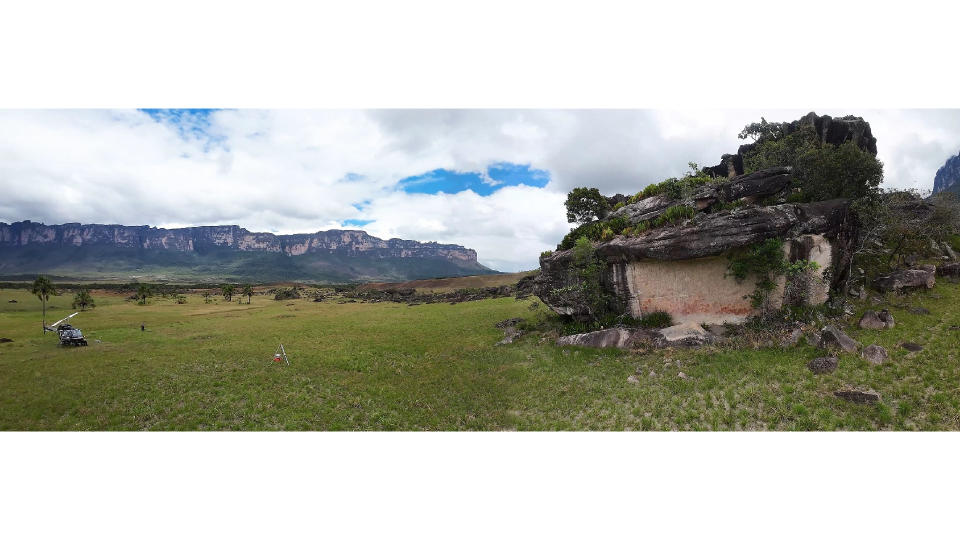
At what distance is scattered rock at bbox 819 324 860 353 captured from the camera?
13.4m

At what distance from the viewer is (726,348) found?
15828 millimetres

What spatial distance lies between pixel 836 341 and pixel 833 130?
31.2 m

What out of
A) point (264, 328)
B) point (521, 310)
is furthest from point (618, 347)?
point (264, 328)

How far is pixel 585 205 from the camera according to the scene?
3055 centimetres

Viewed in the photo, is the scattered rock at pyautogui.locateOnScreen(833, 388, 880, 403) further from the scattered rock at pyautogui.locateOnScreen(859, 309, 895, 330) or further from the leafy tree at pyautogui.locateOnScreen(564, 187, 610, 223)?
the leafy tree at pyautogui.locateOnScreen(564, 187, 610, 223)

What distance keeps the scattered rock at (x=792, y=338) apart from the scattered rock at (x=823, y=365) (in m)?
2.11

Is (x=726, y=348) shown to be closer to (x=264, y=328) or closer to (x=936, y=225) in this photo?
(x=936, y=225)

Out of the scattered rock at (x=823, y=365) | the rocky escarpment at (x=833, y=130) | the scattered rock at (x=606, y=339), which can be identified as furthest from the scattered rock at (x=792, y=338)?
the rocky escarpment at (x=833, y=130)

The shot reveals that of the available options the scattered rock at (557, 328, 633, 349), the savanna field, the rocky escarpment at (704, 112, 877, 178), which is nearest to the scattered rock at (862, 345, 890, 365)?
the savanna field

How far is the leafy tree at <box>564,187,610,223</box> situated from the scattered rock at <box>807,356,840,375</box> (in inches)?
755

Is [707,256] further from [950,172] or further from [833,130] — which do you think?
[950,172]

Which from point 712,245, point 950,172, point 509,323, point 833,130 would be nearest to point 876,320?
point 712,245

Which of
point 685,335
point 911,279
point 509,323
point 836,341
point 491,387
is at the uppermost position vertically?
point 911,279

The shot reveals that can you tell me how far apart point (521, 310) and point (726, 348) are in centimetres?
2094
